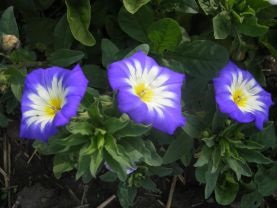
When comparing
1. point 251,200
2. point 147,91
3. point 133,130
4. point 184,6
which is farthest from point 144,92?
point 251,200

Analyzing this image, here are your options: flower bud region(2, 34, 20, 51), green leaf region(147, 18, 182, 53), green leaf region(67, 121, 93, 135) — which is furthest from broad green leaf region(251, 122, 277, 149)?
flower bud region(2, 34, 20, 51)

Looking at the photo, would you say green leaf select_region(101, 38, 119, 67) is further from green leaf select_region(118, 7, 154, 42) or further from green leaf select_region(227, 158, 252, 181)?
green leaf select_region(227, 158, 252, 181)

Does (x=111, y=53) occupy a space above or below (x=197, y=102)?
above

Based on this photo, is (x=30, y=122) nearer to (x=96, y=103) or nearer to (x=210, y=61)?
(x=96, y=103)

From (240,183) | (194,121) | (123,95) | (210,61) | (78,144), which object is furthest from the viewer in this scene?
(240,183)

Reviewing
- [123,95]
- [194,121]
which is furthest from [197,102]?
[123,95]

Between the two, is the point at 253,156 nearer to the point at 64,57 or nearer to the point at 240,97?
the point at 240,97

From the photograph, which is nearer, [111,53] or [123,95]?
[123,95]

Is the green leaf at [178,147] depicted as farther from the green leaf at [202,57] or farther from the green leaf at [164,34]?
the green leaf at [164,34]
